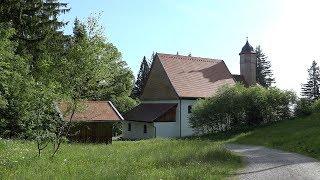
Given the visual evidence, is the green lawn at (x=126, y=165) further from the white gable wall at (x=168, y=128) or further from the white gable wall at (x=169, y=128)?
the white gable wall at (x=169, y=128)

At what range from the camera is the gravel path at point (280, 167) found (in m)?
14.6

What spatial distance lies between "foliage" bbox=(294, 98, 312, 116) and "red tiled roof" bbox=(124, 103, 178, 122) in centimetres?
1355

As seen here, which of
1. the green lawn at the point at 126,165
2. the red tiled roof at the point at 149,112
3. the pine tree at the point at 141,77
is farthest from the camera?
the pine tree at the point at 141,77

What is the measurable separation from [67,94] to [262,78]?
7843cm

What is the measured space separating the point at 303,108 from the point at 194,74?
1526 centimetres

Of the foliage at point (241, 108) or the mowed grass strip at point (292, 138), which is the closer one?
the mowed grass strip at point (292, 138)

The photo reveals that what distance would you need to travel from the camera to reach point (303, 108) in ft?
146

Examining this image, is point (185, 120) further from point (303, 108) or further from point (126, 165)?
point (126, 165)

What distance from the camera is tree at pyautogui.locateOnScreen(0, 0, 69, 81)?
26.8 m

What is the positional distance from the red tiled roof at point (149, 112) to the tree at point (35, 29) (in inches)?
842

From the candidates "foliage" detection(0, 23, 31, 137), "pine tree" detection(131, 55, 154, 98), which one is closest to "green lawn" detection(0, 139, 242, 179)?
"foliage" detection(0, 23, 31, 137)

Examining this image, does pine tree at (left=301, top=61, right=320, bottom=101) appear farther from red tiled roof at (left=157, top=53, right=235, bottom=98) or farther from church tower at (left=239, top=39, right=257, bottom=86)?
red tiled roof at (left=157, top=53, right=235, bottom=98)

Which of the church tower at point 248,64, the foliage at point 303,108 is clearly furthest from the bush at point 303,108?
the church tower at point 248,64

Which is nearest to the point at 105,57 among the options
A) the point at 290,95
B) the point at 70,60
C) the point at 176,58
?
the point at 70,60
